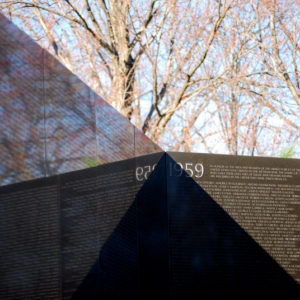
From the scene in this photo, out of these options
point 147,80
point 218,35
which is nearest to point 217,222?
point 218,35

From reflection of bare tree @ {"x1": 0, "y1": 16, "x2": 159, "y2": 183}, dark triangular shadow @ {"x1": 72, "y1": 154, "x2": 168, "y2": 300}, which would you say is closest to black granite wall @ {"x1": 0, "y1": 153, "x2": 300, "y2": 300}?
dark triangular shadow @ {"x1": 72, "y1": 154, "x2": 168, "y2": 300}

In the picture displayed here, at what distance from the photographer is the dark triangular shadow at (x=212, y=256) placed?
4672 mm

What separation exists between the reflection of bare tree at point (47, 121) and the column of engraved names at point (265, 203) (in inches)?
29.4

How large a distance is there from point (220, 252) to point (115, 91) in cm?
581

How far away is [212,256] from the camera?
4781mm

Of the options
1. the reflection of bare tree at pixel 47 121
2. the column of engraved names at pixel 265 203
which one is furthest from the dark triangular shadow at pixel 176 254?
the reflection of bare tree at pixel 47 121

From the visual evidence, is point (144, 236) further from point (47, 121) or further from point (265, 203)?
point (47, 121)

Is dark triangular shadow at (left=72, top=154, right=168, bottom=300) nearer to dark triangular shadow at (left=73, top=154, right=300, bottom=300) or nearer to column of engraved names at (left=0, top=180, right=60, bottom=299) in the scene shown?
dark triangular shadow at (left=73, top=154, right=300, bottom=300)

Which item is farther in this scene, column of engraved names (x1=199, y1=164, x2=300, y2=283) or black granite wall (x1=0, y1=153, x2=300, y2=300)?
column of engraved names (x1=199, y1=164, x2=300, y2=283)

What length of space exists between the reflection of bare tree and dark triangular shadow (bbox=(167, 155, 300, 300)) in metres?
0.61

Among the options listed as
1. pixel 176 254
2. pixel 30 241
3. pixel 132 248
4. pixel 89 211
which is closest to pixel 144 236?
pixel 132 248

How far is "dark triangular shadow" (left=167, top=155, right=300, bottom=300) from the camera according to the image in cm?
467

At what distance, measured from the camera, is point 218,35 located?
34.0 ft

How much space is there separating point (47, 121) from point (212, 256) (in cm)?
186
